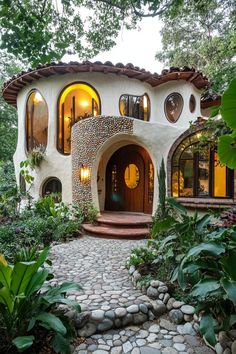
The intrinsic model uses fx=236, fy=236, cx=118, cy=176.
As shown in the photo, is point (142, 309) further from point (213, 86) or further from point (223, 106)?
point (213, 86)

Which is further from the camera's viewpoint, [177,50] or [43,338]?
[177,50]

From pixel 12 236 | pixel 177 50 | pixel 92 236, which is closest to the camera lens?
pixel 12 236

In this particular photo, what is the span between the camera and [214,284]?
2.53 m

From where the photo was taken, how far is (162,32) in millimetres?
14344

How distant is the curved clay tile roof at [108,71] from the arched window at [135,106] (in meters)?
0.83

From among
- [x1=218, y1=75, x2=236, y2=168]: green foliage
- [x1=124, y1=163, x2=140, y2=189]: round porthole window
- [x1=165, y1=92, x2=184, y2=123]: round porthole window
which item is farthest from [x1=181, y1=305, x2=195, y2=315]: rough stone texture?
[x1=165, y1=92, x2=184, y2=123]: round porthole window

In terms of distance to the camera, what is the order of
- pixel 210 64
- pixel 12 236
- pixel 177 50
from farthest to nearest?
pixel 177 50 < pixel 210 64 < pixel 12 236

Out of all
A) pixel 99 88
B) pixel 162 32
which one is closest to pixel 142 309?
pixel 99 88

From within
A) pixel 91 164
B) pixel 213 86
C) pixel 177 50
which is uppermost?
pixel 177 50

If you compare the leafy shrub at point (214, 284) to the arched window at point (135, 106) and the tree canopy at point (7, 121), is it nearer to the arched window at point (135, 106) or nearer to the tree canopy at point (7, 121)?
the arched window at point (135, 106)

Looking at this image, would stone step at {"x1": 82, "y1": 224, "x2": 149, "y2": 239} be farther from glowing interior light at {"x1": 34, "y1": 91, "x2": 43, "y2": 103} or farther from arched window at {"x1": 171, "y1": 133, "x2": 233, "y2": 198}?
glowing interior light at {"x1": 34, "y1": 91, "x2": 43, "y2": 103}

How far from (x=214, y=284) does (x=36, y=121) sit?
10510 millimetres

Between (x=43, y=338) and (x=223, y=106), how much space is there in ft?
10.7

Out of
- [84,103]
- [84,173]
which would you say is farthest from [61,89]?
[84,173]
